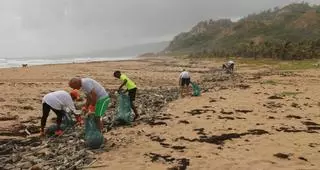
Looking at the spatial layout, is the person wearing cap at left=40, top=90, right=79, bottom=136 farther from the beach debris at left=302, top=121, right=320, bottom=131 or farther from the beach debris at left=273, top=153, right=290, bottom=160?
the beach debris at left=302, top=121, right=320, bottom=131

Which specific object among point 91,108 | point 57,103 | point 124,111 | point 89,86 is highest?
point 89,86

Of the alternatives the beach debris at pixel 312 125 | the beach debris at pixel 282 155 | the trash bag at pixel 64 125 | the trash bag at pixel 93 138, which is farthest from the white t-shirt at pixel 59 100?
the beach debris at pixel 312 125

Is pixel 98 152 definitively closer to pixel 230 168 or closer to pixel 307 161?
pixel 230 168

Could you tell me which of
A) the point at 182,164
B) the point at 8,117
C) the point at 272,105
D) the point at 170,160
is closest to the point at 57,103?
the point at 170,160

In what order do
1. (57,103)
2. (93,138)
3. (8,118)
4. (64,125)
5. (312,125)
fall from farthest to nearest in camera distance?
(8,118) < (312,125) < (64,125) < (57,103) < (93,138)

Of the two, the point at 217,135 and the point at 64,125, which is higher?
the point at 64,125

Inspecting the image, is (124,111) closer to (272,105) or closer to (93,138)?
(93,138)

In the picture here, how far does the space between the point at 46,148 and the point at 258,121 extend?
6962 millimetres

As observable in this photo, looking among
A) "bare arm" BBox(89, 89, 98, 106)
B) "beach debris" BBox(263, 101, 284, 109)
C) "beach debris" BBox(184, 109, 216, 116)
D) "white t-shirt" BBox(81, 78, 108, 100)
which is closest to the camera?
"white t-shirt" BBox(81, 78, 108, 100)

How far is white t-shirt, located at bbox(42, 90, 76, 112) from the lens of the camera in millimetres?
10930

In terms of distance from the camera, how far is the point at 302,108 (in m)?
16.5

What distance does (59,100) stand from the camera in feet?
36.2

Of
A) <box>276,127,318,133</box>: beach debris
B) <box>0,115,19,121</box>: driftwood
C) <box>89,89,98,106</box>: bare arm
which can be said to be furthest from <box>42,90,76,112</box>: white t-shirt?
<box>276,127,318,133</box>: beach debris

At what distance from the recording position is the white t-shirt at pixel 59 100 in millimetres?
10930
